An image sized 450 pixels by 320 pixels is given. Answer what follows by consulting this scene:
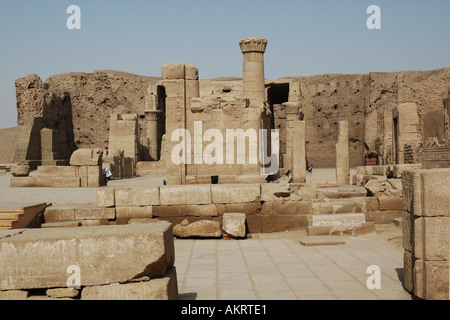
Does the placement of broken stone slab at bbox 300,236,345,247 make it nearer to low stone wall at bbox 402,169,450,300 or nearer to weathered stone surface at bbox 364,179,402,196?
weathered stone surface at bbox 364,179,402,196

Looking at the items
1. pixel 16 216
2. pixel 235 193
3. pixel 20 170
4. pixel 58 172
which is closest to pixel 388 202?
pixel 235 193

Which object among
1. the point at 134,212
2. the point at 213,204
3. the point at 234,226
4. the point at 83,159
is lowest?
the point at 234,226

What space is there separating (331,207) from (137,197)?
12.7ft

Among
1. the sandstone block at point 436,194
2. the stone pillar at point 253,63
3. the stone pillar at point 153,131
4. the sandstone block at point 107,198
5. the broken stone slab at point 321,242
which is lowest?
the broken stone slab at point 321,242

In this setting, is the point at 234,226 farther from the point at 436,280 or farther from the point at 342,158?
the point at 342,158

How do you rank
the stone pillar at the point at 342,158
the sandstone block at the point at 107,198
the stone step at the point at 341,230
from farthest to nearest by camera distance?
the stone pillar at the point at 342,158
the sandstone block at the point at 107,198
the stone step at the point at 341,230

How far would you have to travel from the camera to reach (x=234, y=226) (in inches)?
318

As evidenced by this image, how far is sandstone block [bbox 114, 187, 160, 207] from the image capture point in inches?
342

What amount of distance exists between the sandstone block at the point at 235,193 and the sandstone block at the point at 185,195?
0.52 ft

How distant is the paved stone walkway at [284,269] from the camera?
4543mm

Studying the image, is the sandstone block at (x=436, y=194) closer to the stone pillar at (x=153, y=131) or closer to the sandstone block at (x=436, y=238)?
the sandstone block at (x=436, y=238)

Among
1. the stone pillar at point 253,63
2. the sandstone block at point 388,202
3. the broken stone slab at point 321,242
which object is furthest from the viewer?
the stone pillar at point 253,63

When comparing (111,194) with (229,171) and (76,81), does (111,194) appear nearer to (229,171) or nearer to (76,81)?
(229,171)

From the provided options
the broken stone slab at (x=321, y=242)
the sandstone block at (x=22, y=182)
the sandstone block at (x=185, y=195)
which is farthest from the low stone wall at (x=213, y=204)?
the sandstone block at (x=22, y=182)
